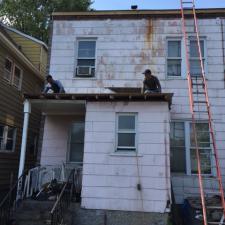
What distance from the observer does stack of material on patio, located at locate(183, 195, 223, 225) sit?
906cm

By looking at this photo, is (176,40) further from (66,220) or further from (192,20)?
(66,220)

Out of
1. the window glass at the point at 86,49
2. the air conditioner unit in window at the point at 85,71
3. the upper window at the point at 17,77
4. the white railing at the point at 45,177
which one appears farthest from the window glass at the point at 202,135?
the upper window at the point at 17,77

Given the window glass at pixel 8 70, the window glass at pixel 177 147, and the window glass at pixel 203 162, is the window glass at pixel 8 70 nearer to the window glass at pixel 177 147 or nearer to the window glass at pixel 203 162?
the window glass at pixel 177 147

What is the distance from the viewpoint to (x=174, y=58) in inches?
497

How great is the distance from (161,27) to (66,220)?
7.53 m

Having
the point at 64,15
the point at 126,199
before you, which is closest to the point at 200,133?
the point at 126,199

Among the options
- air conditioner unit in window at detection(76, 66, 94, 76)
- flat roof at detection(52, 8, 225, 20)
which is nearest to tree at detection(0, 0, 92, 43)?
flat roof at detection(52, 8, 225, 20)

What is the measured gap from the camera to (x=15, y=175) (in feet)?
50.8

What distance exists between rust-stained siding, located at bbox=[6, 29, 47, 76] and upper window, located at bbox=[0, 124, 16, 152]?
13.2ft

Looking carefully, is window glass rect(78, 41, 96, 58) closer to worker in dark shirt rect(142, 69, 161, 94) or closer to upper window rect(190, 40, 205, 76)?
worker in dark shirt rect(142, 69, 161, 94)

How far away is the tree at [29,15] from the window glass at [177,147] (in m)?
18.3

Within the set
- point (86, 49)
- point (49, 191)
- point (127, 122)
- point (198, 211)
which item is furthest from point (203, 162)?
point (86, 49)

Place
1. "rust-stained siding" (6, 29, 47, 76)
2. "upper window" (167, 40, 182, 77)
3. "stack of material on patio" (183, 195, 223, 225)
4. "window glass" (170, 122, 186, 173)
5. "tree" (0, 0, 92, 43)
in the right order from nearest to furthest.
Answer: "stack of material on patio" (183, 195, 223, 225) < "window glass" (170, 122, 186, 173) < "upper window" (167, 40, 182, 77) < "rust-stained siding" (6, 29, 47, 76) < "tree" (0, 0, 92, 43)

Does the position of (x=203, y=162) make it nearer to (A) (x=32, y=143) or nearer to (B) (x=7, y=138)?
(B) (x=7, y=138)
